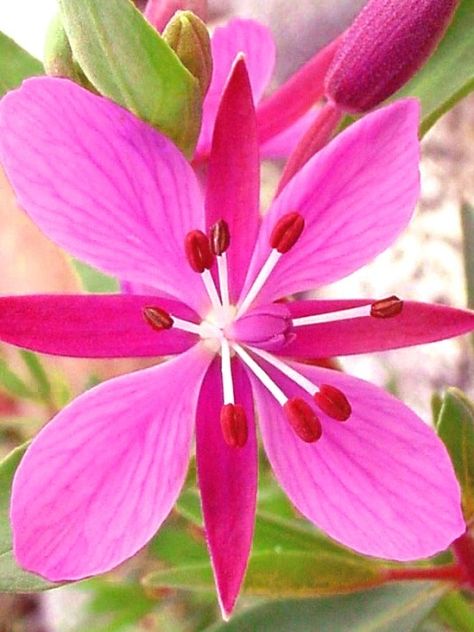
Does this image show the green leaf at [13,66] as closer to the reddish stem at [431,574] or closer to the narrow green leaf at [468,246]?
the narrow green leaf at [468,246]

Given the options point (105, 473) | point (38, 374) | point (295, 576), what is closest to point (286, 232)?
point (105, 473)

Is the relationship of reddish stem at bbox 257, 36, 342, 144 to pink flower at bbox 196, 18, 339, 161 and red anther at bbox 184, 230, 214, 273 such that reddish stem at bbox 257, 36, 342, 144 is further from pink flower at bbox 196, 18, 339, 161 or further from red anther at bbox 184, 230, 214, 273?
red anther at bbox 184, 230, 214, 273

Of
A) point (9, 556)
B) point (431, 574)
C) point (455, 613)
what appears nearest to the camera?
point (9, 556)

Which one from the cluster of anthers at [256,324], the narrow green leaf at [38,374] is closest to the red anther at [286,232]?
the cluster of anthers at [256,324]

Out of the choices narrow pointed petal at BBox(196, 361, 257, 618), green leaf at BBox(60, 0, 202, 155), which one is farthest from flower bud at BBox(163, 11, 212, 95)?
narrow pointed petal at BBox(196, 361, 257, 618)

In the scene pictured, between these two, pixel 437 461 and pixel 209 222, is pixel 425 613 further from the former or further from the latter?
pixel 209 222

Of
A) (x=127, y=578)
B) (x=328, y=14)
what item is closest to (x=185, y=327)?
(x=127, y=578)

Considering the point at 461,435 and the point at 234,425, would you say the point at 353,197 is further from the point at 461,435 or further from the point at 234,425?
the point at 461,435
